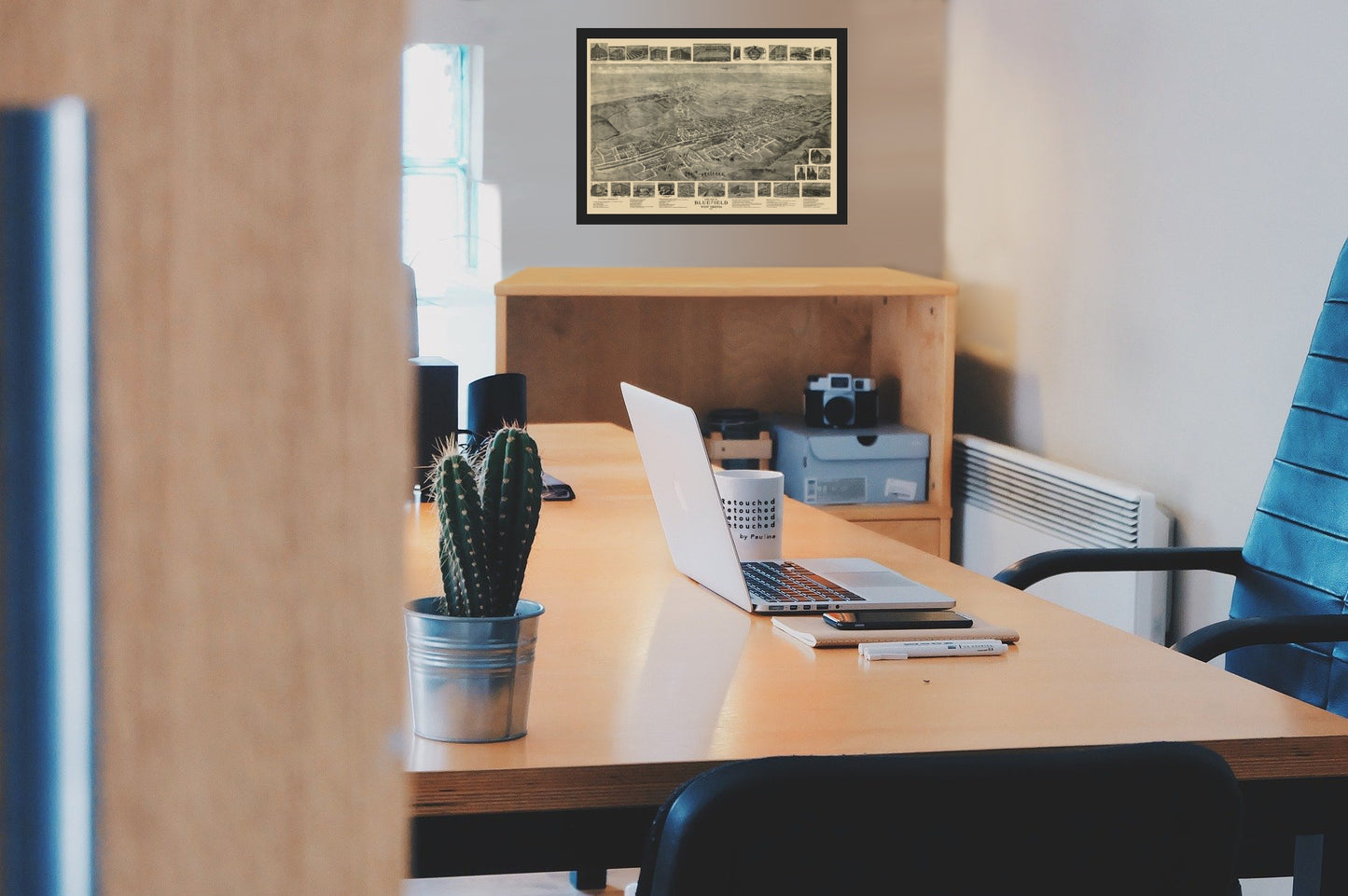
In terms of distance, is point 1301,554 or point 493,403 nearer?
point 1301,554

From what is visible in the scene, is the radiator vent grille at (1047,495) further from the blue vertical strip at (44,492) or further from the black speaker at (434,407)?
the blue vertical strip at (44,492)

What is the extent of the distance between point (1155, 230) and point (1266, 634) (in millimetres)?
1603

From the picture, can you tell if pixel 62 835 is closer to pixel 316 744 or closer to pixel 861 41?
pixel 316 744

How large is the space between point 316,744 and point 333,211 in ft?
0.21

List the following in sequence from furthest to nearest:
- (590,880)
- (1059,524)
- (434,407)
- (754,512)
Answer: (1059,524) < (590,880) < (434,407) < (754,512)

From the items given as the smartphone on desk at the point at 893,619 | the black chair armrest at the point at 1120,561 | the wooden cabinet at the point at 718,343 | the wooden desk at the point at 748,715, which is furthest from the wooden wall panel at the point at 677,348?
the smartphone on desk at the point at 893,619

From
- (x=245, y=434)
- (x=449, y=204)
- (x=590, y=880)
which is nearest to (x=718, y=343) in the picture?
(x=449, y=204)

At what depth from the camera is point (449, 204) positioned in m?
4.12

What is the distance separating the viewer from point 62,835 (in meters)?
0.14

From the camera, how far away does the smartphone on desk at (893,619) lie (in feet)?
4.54

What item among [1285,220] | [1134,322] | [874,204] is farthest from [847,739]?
[874,204]

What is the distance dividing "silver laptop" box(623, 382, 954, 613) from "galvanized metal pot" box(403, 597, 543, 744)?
0.40 meters

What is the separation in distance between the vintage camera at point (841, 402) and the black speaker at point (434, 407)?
1.69 metres

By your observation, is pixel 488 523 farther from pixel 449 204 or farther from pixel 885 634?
pixel 449 204
